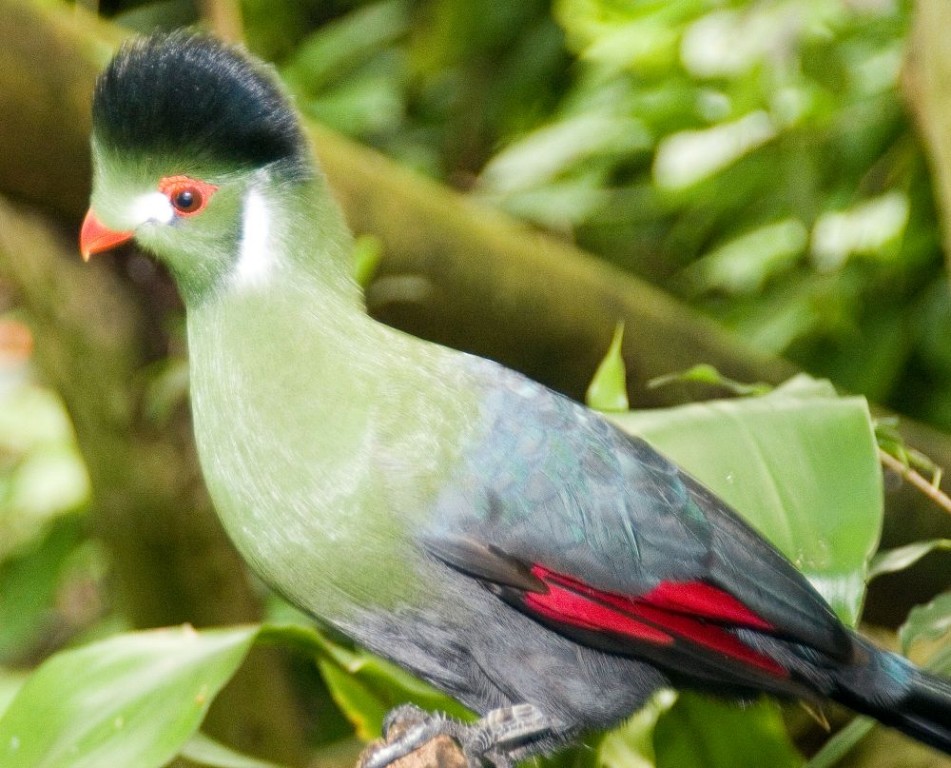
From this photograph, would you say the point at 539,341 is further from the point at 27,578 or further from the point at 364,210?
the point at 27,578

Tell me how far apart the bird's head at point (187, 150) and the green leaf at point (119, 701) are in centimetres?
55

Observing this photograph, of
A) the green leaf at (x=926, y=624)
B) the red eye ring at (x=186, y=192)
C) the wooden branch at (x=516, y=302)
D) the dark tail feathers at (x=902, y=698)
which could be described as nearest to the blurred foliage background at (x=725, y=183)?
the wooden branch at (x=516, y=302)

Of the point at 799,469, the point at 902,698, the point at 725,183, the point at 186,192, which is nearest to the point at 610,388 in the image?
the point at 799,469

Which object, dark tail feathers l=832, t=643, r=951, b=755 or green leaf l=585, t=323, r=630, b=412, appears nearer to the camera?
dark tail feathers l=832, t=643, r=951, b=755

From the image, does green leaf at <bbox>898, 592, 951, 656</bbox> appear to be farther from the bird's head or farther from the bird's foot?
the bird's head

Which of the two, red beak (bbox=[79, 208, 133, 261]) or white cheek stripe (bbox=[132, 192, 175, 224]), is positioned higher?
white cheek stripe (bbox=[132, 192, 175, 224])

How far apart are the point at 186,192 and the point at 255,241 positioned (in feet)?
0.34

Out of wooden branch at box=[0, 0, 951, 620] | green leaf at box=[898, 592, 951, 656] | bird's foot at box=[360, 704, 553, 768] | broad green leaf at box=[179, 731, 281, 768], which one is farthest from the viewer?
wooden branch at box=[0, 0, 951, 620]

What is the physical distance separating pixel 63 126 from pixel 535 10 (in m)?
1.95

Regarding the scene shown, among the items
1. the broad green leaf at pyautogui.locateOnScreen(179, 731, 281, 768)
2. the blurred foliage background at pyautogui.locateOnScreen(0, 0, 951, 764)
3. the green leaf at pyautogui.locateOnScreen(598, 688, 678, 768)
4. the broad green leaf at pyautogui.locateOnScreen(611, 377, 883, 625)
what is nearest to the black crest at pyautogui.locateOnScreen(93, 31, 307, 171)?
the broad green leaf at pyautogui.locateOnScreen(611, 377, 883, 625)

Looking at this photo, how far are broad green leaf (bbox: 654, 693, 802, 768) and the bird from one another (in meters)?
0.27

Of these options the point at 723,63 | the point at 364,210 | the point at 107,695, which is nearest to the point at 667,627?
the point at 107,695

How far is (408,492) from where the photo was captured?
1.39m

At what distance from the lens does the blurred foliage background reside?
2.94 m
